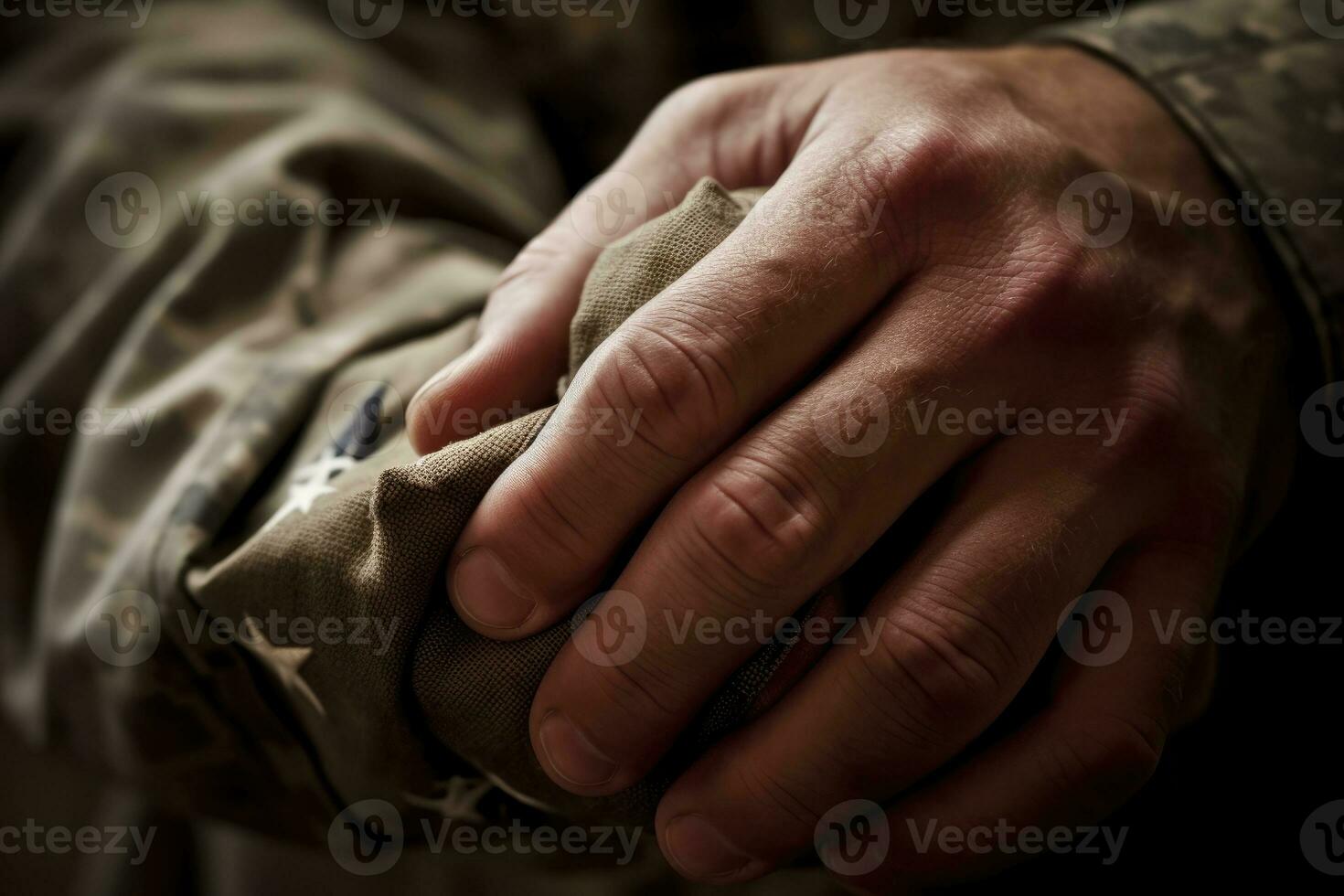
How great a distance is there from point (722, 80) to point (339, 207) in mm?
274

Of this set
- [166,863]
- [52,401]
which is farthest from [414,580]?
[166,863]

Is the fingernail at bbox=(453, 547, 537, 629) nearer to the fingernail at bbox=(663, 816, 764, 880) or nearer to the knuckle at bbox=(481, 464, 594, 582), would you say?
the knuckle at bbox=(481, 464, 594, 582)

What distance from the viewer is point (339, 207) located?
656 mm

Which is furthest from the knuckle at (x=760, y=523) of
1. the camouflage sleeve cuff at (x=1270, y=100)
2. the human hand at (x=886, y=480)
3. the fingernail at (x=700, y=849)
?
the camouflage sleeve cuff at (x=1270, y=100)

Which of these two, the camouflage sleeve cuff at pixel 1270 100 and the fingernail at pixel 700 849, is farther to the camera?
the camouflage sleeve cuff at pixel 1270 100

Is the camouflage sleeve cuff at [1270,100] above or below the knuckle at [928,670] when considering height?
above

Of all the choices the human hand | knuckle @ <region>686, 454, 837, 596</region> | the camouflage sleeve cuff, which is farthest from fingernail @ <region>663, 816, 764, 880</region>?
the camouflage sleeve cuff

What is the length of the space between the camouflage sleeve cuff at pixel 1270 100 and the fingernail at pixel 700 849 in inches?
16.8

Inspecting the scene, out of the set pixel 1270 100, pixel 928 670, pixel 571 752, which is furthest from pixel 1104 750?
pixel 1270 100

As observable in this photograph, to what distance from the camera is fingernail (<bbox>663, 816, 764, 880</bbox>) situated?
415 millimetres

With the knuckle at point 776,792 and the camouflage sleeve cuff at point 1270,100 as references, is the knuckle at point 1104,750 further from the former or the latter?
the camouflage sleeve cuff at point 1270,100

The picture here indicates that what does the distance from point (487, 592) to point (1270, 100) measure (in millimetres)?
538

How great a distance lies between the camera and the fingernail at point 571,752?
0.41m

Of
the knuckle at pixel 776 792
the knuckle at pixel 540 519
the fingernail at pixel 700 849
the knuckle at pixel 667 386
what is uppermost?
the knuckle at pixel 667 386
